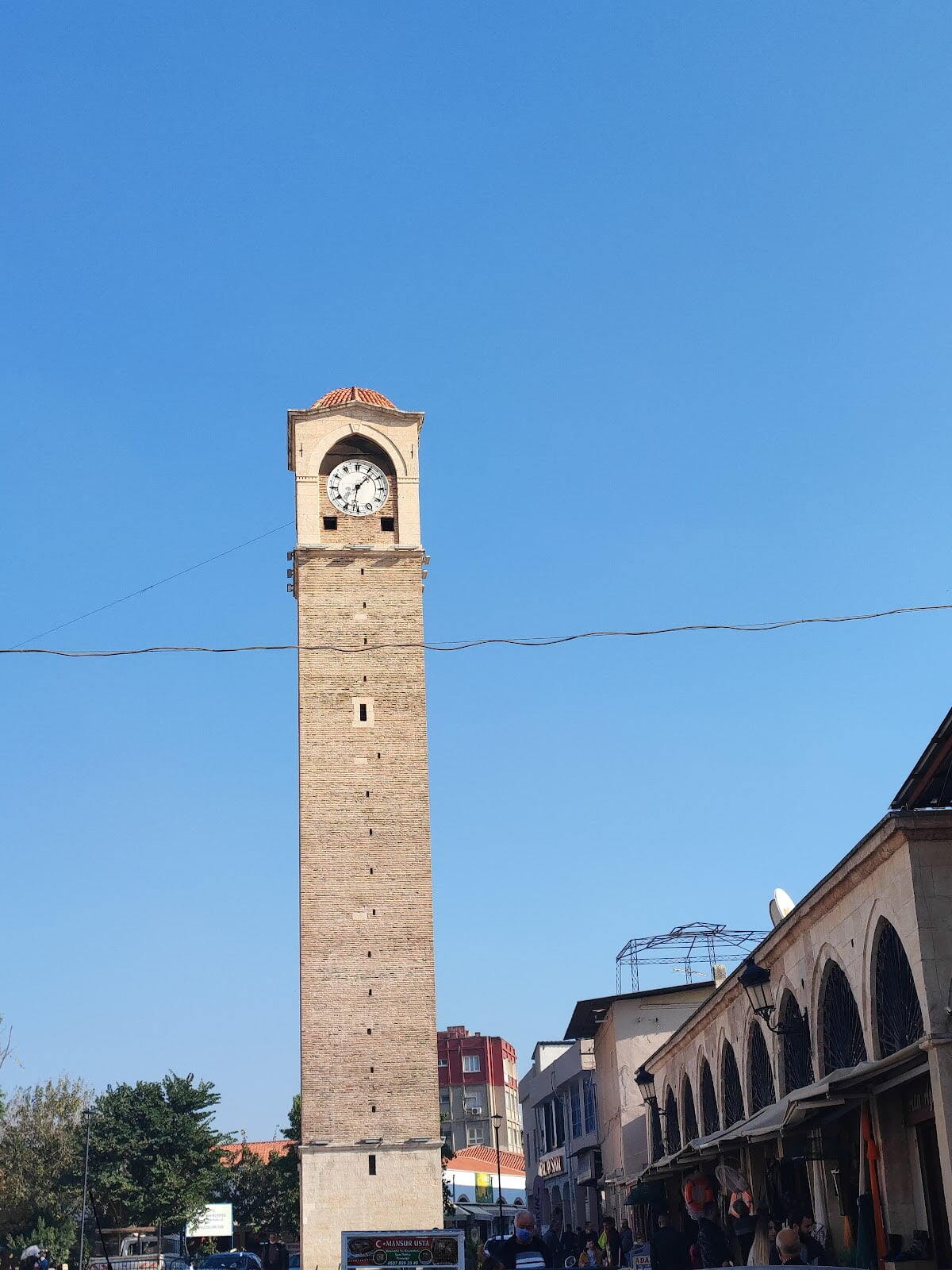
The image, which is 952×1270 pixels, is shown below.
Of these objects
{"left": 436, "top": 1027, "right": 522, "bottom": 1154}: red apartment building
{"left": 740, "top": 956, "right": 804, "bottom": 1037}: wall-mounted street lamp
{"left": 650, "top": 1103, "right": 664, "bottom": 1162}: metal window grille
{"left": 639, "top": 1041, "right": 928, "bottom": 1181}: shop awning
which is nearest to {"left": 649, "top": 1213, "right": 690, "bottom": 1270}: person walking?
{"left": 639, "top": 1041, "right": 928, "bottom": 1181}: shop awning

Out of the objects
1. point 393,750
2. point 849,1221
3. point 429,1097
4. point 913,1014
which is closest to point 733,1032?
point 849,1221

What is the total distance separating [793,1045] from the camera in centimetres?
2017

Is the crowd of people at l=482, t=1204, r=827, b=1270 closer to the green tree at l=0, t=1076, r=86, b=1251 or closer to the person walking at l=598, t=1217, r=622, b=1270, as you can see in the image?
the person walking at l=598, t=1217, r=622, b=1270

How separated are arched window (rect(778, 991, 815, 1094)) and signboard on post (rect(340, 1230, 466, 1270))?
912 centimetres

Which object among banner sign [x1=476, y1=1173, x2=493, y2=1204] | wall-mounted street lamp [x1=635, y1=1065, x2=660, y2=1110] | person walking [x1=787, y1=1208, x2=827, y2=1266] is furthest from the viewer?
banner sign [x1=476, y1=1173, x2=493, y2=1204]

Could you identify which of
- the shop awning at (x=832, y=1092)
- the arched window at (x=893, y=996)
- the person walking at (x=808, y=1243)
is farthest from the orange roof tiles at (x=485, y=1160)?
the arched window at (x=893, y=996)

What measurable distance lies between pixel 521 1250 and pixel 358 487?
116 ft

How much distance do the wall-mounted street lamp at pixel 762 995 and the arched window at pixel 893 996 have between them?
3.44m

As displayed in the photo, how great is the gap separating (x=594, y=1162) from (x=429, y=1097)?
1108cm

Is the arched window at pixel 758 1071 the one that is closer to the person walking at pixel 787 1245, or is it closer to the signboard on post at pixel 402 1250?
the person walking at pixel 787 1245

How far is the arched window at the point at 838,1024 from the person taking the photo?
55.8 feet

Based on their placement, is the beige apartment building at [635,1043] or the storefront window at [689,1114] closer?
the storefront window at [689,1114]

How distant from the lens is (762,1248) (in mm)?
15977

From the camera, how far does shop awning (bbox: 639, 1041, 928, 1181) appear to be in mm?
13727
